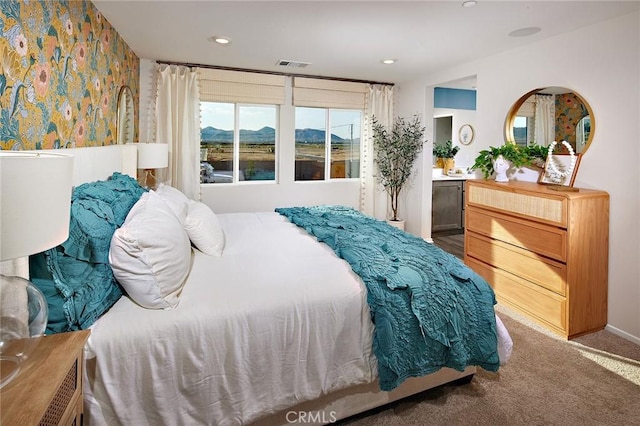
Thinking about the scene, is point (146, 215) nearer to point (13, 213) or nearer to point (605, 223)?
point (13, 213)

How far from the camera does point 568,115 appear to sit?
3.30m

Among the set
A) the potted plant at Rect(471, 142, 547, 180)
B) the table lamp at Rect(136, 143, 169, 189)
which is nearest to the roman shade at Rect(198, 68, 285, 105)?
the table lamp at Rect(136, 143, 169, 189)

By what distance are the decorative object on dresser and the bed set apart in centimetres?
189

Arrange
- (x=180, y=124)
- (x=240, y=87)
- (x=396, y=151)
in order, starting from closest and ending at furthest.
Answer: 1. (x=180, y=124)
2. (x=240, y=87)
3. (x=396, y=151)

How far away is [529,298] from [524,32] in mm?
2270

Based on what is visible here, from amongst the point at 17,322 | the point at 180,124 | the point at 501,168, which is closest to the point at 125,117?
the point at 180,124

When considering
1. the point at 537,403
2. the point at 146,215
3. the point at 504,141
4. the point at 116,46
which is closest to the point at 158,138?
the point at 116,46

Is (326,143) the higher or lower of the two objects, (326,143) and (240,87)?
the lower

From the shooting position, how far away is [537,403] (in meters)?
2.11

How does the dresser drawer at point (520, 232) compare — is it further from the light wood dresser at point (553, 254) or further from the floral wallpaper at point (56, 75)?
the floral wallpaper at point (56, 75)

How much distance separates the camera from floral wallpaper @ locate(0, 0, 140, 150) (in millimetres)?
1719

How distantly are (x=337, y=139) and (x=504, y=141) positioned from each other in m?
2.53

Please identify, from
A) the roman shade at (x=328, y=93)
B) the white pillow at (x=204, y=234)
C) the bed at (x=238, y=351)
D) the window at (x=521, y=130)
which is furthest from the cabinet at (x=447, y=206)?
the white pillow at (x=204, y=234)

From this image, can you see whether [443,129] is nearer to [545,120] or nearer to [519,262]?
[545,120]
